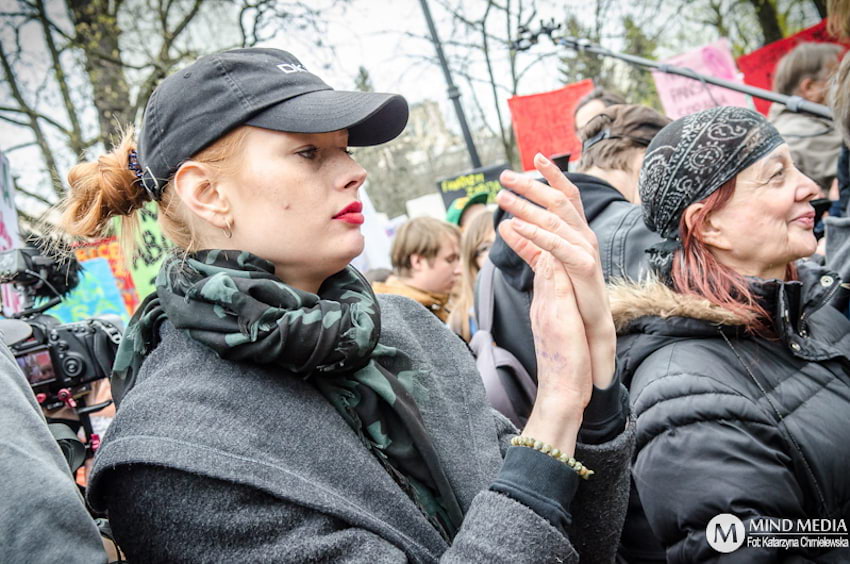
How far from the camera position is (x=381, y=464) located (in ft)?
4.35

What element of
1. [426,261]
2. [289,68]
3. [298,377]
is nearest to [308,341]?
[298,377]

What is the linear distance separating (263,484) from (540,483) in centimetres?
49

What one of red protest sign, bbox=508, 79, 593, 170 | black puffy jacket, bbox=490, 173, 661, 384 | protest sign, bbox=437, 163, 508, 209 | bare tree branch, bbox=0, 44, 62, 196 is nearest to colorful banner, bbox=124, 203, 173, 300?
protest sign, bbox=437, 163, 508, 209

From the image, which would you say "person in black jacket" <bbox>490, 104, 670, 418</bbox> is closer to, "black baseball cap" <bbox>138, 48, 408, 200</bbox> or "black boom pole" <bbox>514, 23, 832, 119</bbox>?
"black boom pole" <bbox>514, 23, 832, 119</bbox>

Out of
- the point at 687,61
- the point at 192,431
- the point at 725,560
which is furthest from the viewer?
the point at 687,61

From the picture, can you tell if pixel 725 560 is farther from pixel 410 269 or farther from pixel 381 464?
pixel 410 269

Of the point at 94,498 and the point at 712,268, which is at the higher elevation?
the point at 94,498

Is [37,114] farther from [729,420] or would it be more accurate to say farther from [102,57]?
[729,420]

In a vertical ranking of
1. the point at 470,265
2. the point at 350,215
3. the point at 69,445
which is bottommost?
the point at 470,265

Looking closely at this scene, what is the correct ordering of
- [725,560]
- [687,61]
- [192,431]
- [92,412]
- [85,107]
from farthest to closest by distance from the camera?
[85,107] → [687,61] → [92,412] → [725,560] → [192,431]

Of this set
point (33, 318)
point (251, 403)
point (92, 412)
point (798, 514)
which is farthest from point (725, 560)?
point (33, 318)

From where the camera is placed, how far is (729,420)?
5.29ft

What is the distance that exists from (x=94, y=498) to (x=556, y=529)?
0.83 metres

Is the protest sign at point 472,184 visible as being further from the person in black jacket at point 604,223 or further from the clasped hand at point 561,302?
the clasped hand at point 561,302
